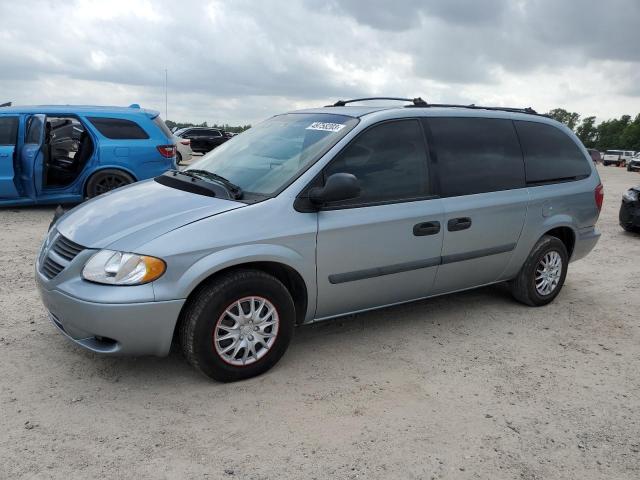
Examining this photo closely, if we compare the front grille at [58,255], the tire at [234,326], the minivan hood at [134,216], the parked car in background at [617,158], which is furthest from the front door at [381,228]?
the parked car in background at [617,158]

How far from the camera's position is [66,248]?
342 centimetres

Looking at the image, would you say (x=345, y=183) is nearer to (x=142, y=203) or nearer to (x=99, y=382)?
(x=142, y=203)

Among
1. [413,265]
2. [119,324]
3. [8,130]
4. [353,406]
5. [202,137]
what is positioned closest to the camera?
[119,324]

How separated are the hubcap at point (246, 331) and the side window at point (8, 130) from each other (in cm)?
682

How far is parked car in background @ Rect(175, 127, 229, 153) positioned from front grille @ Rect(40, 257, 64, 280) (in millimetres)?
24971

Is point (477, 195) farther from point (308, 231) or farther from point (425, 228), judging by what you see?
point (308, 231)

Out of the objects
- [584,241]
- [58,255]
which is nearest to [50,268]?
[58,255]

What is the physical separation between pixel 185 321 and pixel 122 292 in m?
0.41

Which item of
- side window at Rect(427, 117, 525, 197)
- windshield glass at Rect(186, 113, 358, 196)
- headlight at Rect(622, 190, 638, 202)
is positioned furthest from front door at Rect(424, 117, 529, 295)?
headlight at Rect(622, 190, 638, 202)

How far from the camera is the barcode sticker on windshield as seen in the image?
398 centimetres

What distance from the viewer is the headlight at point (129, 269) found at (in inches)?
123

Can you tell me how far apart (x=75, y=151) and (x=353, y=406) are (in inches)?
304

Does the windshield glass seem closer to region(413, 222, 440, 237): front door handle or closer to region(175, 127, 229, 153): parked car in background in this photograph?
region(413, 222, 440, 237): front door handle

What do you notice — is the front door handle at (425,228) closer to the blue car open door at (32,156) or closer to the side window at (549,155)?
the side window at (549,155)
